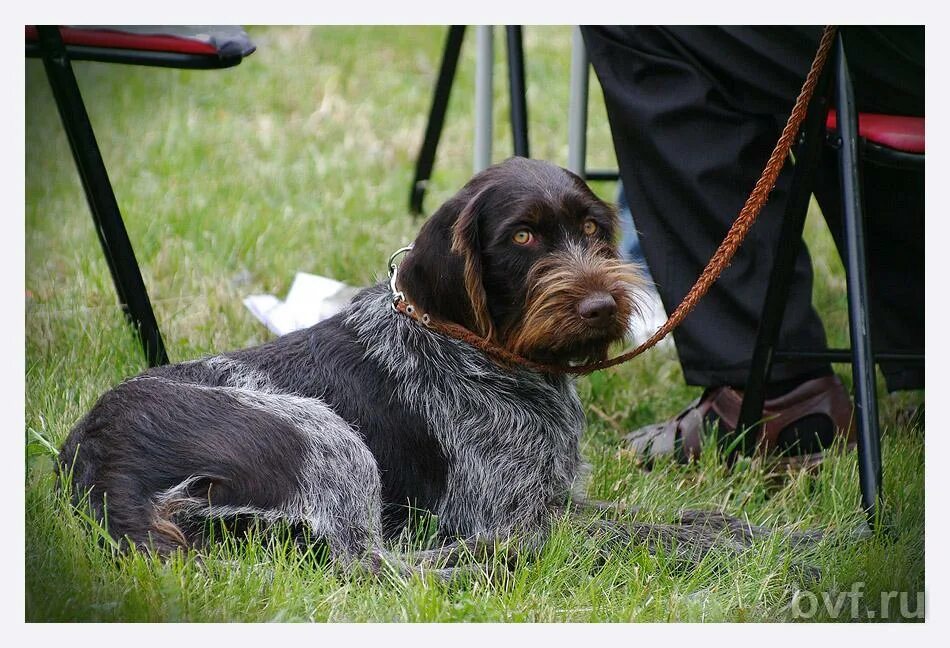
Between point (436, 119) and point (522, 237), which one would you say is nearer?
point (522, 237)

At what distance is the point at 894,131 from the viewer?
3.61m

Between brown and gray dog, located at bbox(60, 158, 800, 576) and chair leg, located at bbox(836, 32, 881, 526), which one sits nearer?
brown and gray dog, located at bbox(60, 158, 800, 576)

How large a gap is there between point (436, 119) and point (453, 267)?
3.16 metres

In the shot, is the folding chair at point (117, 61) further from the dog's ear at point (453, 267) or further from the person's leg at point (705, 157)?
the person's leg at point (705, 157)

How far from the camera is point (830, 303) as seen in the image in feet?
17.0

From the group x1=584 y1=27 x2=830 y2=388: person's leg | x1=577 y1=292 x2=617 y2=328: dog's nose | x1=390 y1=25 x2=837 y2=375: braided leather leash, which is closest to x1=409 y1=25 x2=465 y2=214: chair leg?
x1=584 y1=27 x2=830 y2=388: person's leg

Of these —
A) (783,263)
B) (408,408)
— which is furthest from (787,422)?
(408,408)

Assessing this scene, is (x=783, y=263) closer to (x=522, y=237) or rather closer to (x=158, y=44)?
(x=522, y=237)

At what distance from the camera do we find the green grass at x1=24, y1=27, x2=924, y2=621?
9.45 feet

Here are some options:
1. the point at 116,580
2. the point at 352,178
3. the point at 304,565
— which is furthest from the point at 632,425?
the point at 352,178

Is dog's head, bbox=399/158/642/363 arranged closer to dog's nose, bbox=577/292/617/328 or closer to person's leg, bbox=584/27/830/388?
dog's nose, bbox=577/292/617/328

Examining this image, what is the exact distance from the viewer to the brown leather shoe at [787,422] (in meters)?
4.16

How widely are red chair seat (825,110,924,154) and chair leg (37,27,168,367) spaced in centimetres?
223
